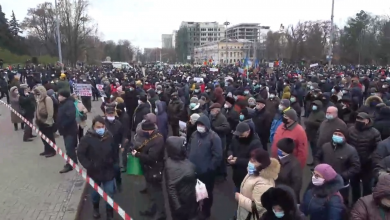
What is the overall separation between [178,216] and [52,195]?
10.4 ft

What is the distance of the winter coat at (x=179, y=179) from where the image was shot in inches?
180

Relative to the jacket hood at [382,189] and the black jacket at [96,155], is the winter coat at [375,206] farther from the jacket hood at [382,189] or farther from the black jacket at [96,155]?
the black jacket at [96,155]

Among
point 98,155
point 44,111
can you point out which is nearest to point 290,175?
point 98,155

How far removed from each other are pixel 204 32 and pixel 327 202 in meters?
156

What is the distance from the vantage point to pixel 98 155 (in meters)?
5.48

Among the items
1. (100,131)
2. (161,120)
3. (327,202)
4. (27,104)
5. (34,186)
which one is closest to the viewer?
(327,202)

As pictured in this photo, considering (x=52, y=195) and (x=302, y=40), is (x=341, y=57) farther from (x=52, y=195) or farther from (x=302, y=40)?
(x=52, y=195)

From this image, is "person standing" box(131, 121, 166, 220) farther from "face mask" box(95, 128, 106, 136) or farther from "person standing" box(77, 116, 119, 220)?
"face mask" box(95, 128, 106, 136)

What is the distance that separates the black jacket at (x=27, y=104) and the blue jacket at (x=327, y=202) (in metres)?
9.42

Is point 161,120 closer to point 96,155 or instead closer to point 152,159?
point 96,155

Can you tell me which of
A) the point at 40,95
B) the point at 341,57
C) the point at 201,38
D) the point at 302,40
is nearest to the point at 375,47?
the point at 341,57

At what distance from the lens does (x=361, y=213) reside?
10.5 ft

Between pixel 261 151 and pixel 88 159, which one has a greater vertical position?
pixel 261 151

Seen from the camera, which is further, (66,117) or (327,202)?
(66,117)
